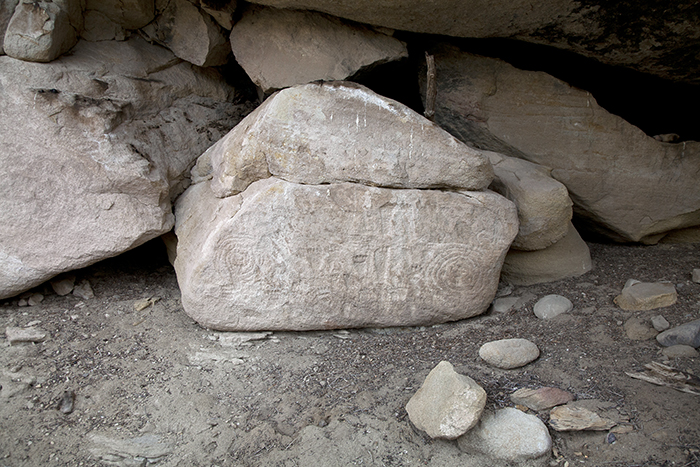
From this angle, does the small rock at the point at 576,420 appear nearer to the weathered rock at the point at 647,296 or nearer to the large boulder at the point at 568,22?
the weathered rock at the point at 647,296

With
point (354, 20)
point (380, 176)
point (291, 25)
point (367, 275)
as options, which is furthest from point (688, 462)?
point (291, 25)

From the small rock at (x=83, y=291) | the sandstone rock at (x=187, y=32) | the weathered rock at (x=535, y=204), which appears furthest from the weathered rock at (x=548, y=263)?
the small rock at (x=83, y=291)

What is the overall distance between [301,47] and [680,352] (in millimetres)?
2350

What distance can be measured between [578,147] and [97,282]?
2.91 m

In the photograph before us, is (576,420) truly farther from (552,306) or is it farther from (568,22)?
(568,22)

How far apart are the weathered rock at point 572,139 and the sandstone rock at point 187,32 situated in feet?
4.44

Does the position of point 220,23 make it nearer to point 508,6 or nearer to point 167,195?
point 167,195

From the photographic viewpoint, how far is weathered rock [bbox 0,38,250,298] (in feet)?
8.52

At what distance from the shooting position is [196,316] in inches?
104

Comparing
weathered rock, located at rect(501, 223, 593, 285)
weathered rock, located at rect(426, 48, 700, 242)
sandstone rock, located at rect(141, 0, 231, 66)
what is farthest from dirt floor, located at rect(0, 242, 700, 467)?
sandstone rock, located at rect(141, 0, 231, 66)

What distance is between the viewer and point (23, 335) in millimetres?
2525

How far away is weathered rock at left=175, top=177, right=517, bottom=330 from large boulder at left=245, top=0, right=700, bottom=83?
90cm

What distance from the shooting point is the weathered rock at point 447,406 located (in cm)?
188

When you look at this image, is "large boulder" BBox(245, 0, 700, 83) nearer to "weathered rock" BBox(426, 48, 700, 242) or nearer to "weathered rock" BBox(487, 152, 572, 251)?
"weathered rock" BBox(426, 48, 700, 242)
